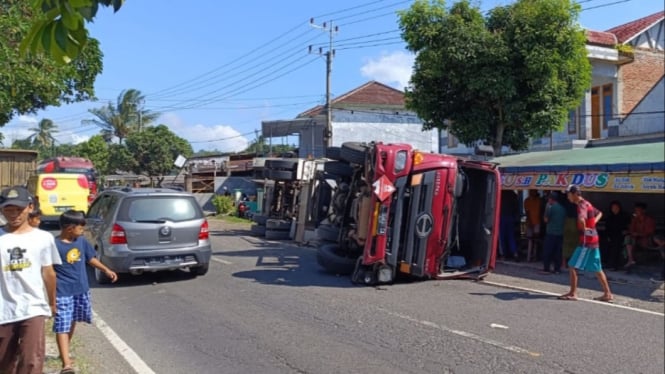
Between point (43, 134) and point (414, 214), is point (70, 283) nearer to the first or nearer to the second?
point (414, 214)

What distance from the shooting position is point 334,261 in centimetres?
1056

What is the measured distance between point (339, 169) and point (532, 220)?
4.90 meters

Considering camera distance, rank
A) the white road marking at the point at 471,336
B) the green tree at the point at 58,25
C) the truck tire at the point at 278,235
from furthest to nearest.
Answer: the truck tire at the point at 278,235 → the white road marking at the point at 471,336 → the green tree at the point at 58,25

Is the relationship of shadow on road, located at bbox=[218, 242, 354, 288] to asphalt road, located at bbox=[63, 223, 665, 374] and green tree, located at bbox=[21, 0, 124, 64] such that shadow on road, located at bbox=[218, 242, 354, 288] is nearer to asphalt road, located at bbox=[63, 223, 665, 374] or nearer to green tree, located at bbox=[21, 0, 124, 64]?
asphalt road, located at bbox=[63, 223, 665, 374]

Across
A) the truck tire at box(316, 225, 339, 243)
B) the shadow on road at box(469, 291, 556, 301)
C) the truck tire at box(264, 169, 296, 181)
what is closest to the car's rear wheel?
the truck tire at box(316, 225, 339, 243)

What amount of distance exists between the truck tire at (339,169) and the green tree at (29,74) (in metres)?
4.73

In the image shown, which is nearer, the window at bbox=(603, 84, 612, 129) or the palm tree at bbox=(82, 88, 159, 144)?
the window at bbox=(603, 84, 612, 129)

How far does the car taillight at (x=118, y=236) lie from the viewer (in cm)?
945

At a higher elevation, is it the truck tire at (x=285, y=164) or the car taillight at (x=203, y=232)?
the truck tire at (x=285, y=164)

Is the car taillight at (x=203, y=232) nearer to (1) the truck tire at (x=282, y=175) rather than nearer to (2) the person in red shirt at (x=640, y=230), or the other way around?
(1) the truck tire at (x=282, y=175)

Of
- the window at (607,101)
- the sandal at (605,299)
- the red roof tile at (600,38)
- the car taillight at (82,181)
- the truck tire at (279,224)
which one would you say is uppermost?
the red roof tile at (600,38)

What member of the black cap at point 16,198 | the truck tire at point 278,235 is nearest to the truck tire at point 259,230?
the truck tire at point 278,235

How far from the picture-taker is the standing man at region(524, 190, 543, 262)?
13.0m

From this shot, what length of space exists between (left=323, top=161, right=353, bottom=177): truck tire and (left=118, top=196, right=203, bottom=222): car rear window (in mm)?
2614
